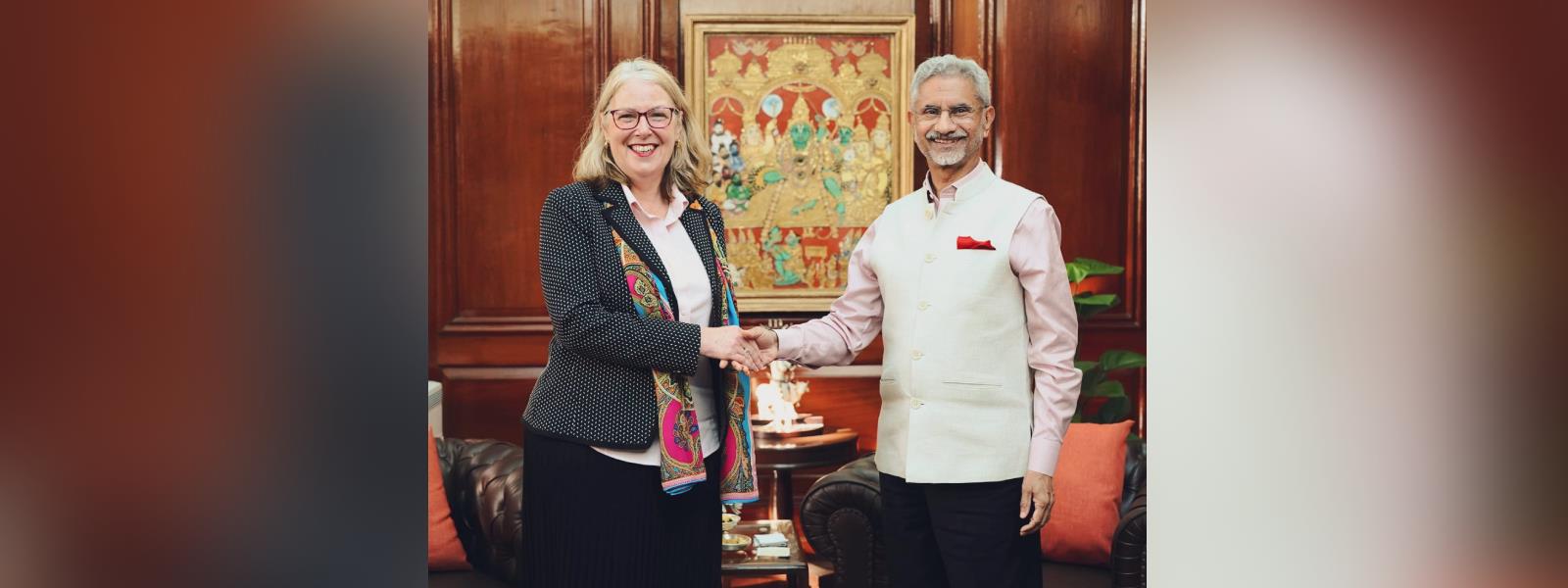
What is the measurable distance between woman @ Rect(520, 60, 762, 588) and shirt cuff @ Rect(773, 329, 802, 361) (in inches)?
4.5

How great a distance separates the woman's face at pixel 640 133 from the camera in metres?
1.93

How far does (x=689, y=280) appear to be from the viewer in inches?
77.0

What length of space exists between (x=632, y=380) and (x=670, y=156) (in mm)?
440

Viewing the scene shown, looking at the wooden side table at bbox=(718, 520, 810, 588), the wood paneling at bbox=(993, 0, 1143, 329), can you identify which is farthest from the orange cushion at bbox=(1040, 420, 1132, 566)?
the wood paneling at bbox=(993, 0, 1143, 329)

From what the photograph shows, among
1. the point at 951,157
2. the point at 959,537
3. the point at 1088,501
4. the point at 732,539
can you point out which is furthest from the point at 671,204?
the point at 1088,501

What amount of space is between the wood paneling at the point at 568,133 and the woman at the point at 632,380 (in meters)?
2.79

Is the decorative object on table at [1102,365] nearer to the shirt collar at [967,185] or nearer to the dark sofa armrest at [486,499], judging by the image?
the dark sofa armrest at [486,499]

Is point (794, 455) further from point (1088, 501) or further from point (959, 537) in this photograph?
point (959, 537)

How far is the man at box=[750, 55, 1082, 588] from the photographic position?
184 cm

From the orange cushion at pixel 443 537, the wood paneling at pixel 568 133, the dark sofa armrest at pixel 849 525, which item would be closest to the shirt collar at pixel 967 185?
the dark sofa armrest at pixel 849 525

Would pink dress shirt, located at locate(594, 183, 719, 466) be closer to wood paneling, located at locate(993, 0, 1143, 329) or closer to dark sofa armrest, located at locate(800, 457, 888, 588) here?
dark sofa armrest, located at locate(800, 457, 888, 588)
